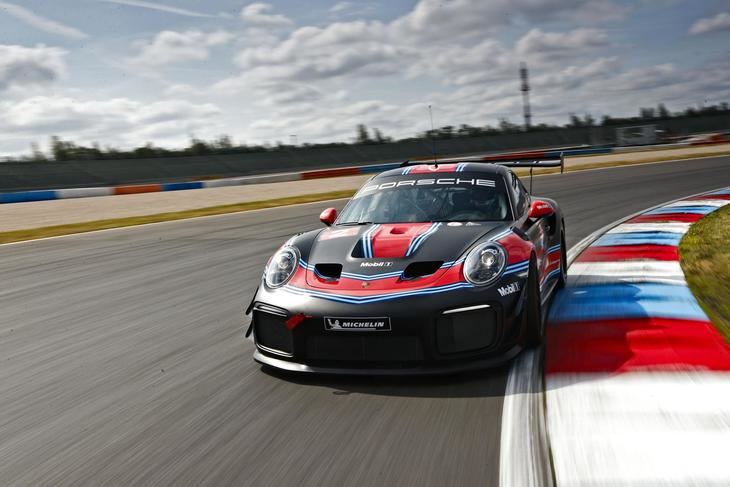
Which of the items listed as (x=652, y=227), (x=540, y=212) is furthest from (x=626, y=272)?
(x=652, y=227)

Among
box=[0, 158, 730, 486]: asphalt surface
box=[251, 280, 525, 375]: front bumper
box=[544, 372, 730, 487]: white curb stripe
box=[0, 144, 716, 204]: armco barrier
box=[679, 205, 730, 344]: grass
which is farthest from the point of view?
box=[0, 144, 716, 204]: armco barrier

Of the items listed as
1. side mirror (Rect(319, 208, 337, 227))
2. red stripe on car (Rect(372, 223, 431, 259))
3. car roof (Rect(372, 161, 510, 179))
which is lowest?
red stripe on car (Rect(372, 223, 431, 259))

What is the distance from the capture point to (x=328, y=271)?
4.13 m

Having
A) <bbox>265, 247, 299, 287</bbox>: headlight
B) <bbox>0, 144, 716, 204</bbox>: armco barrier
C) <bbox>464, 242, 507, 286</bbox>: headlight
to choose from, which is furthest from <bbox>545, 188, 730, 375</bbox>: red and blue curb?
<bbox>0, 144, 716, 204</bbox>: armco barrier

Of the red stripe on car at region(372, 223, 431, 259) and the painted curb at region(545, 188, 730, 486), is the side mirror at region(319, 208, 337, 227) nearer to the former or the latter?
the red stripe on car at region(372, 223, 431, 259)

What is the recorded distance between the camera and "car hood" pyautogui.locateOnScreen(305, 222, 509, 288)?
13.0ft

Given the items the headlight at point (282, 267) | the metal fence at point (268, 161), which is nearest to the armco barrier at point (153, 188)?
the metal fence at point (268, 161)

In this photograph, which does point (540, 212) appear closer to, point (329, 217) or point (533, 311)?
point (533, 311)

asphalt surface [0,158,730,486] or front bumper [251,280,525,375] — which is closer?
asphalt surface [0,158,730,486]

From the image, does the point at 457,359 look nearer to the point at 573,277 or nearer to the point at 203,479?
the point at 203,479

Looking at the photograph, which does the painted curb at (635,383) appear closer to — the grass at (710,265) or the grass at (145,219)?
the grass at (710,265)

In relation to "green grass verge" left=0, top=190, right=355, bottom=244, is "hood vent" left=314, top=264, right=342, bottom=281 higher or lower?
higher

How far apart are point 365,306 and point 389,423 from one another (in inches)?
26.3

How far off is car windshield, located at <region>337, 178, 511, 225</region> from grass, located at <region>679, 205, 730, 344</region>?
1.65 meters
